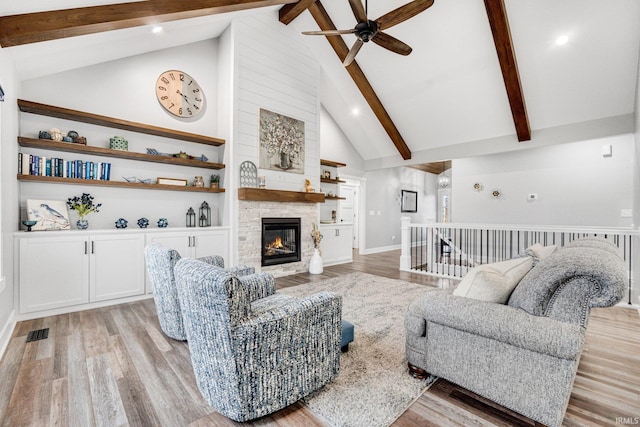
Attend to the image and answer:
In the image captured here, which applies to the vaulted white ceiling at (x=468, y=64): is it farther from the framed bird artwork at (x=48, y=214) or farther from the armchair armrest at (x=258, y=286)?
the armchair armrest at (x=258, y=286)

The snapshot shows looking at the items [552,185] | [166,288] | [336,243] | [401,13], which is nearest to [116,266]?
[166,288]

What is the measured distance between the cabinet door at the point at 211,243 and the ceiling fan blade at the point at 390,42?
3536mm

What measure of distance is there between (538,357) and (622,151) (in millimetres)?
6175

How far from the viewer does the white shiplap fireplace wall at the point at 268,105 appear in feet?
15.5

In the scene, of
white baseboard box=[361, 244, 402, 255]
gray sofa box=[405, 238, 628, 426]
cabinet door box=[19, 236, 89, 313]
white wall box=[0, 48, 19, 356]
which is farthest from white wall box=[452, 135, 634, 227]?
white wall box=[0, 48, 19, 356]

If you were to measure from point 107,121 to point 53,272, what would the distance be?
1.93 metres

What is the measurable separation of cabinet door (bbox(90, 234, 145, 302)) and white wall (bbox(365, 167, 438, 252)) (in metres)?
5.70

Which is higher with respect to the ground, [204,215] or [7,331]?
[204,215]

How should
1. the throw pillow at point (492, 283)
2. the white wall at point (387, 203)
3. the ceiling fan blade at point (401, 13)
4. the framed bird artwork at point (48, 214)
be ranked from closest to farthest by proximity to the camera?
the throw pillow at point (492, 283) → the framed bird artwork at point (48, 214) → the ceiling fan blade at point (401, 13) → the white wall at point (387, 203)

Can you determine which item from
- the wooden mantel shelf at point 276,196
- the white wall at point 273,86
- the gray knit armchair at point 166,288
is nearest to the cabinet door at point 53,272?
the gray knit armchair at point 166,288

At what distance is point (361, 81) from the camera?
602cm

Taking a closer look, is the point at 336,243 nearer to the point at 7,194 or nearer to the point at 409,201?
the point at 409,201

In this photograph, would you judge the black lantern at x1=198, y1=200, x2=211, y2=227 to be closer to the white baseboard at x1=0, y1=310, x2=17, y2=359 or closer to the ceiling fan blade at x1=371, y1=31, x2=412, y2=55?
the white baseboard at x1=0, y1=310, x2=17, y2=359

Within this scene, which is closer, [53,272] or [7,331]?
[7,331]
